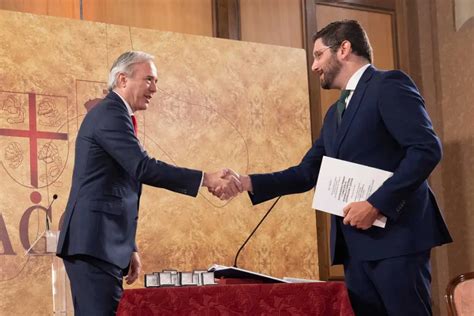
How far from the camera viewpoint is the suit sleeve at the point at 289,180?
3.58 meters

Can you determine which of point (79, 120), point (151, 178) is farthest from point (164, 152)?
point (151, 178)

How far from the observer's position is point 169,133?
5.56 m

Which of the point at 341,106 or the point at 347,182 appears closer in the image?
the point at 347,182

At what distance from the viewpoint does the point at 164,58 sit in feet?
18.4

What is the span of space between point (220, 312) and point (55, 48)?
118 inches

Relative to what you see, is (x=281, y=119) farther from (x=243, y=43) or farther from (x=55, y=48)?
(x=55, y=48)

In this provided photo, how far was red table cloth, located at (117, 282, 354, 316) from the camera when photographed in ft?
8.83

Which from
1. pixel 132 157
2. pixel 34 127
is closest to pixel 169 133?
pixel 34 127

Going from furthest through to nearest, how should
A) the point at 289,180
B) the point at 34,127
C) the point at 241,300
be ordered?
the point at 34,127
the point at 289,180
the point at 241,300

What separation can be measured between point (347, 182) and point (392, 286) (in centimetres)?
39

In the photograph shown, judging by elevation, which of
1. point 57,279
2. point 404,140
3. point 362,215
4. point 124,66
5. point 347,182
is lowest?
point 57,279

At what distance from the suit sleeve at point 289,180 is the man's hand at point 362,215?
711 mm

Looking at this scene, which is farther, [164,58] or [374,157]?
[164,58]

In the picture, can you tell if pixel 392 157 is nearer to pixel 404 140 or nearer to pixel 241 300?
pixel 404 140
